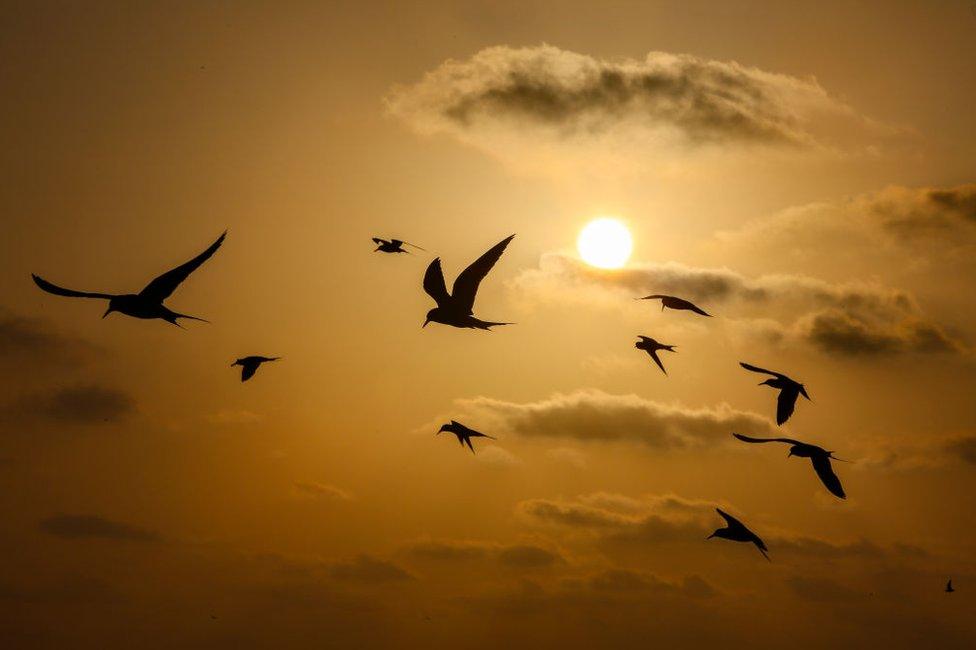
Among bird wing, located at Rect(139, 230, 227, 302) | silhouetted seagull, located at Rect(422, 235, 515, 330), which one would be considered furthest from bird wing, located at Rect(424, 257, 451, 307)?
bird wing, located at Rect(139, 230, 227, 302)

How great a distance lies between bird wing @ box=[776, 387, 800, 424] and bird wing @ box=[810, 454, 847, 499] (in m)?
1.59

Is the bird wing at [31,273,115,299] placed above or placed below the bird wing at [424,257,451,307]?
below

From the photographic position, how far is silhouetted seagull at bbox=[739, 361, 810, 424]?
25.8 meters

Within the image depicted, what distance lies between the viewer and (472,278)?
24266mm

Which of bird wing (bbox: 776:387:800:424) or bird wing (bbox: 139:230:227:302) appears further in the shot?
bird wing (bbox: 776:387:800:424)

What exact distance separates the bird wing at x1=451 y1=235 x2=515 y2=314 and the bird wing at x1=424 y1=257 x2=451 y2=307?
0.48m

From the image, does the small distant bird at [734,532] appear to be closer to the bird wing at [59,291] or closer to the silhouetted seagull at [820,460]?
the silhouetted seagull at [820,460]

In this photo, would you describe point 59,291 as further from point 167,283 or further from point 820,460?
point 820,460

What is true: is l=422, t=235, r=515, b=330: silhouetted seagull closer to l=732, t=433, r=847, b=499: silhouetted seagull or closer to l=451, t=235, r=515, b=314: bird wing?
l=451, t=235, r=515, b=314: bird wing

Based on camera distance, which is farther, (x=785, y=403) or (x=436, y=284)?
(x=785, y=403)

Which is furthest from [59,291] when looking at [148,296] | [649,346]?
[649,346]

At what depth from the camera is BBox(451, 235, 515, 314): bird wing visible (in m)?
23.4

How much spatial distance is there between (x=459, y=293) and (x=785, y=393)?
9808 millimetres

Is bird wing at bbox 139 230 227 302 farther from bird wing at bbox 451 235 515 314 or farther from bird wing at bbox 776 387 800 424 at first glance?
bird wing at bbox 776 387 800 424
